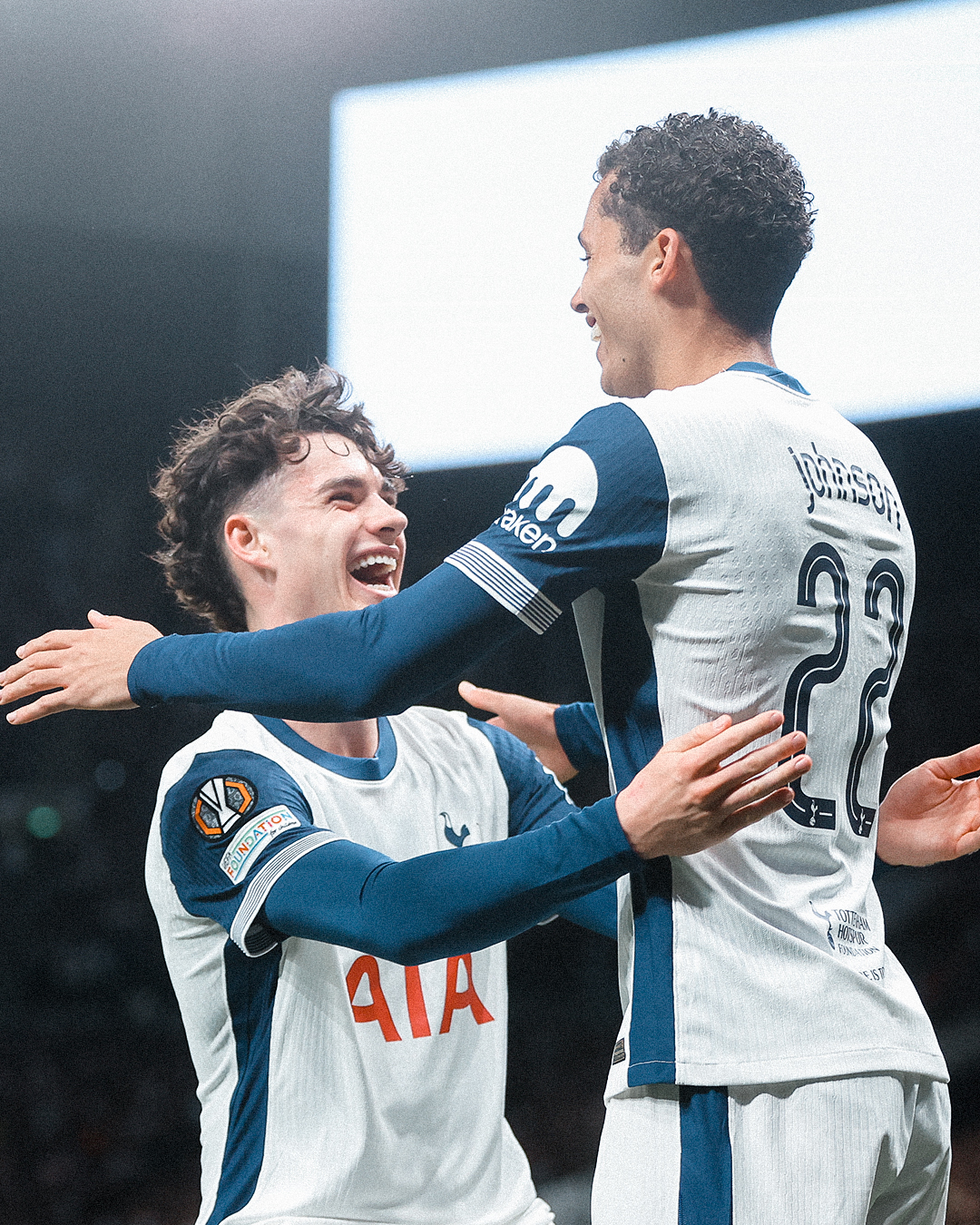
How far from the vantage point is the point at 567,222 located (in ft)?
12.7

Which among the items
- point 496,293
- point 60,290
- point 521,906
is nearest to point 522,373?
point 496,293

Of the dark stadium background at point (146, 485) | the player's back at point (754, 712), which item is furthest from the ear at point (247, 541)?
the dark stadium background at point (146, 485)

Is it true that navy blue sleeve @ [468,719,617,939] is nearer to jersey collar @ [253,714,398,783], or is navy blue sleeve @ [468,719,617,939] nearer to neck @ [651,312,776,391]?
jersey collar @ [253,714,398,783]

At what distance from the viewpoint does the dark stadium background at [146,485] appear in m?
3.58

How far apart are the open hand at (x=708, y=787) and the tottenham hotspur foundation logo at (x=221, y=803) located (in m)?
0.58

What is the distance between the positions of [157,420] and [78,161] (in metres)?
0.78

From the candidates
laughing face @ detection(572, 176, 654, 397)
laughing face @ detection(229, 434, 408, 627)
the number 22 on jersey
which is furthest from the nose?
the number 22 on jersey

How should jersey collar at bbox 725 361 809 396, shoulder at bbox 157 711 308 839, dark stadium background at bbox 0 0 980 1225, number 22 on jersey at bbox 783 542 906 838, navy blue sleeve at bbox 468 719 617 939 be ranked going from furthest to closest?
1. dark stadium background at bbox 0 0 980 1225
2. navy blue sleeve at bbox 468 719 617 939
3. shoulder at bbox 157 711 308 839
4. jersey collar at bbox 725 361 809 396
5. number 22 on jersey at bbox 783 542 906 838

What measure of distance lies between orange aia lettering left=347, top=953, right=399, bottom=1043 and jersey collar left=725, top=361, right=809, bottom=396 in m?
0.92

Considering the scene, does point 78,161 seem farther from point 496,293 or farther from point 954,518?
point 954,518

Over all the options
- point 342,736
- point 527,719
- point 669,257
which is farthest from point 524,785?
point 669,257

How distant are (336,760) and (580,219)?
2617 mm

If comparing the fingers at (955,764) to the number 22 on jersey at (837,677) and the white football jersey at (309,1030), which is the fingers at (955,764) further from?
the white football jersey at (309,1030)

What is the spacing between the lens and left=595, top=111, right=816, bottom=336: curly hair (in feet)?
4.60
